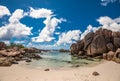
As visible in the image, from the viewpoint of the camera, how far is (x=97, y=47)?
43500 mm

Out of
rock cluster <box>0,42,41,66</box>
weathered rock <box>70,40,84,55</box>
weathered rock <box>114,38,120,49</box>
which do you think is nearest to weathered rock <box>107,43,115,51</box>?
weathered rock <box>114,38,120,49</box>

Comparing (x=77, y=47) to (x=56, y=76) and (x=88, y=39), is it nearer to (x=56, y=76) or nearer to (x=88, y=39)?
(x=88, y=39)

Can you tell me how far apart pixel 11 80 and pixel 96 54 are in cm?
3400

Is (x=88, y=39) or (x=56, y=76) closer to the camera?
(x=56, y=76)

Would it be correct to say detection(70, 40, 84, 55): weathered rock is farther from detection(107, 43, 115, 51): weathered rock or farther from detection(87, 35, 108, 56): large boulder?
detection(107, 43, 115, 51): weathered rock

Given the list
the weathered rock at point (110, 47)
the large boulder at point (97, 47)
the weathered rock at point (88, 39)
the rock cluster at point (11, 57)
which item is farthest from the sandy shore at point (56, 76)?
the weathered rock at point (88, 39)

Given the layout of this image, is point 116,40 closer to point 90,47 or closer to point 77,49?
point 90,47

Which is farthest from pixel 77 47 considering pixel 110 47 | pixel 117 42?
pixel 117 42

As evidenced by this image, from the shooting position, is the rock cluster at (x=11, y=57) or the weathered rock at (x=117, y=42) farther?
the weathered rock at (x=117, y=42)

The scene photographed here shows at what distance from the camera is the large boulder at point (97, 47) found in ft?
140

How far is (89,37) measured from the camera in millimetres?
49781

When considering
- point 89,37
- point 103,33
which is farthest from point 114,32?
point 89,37

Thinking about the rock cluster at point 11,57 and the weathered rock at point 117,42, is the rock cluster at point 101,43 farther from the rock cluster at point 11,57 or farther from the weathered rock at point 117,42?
the rock cluster at point 11,57

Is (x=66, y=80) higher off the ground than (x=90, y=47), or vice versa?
(x=90, y=47)
